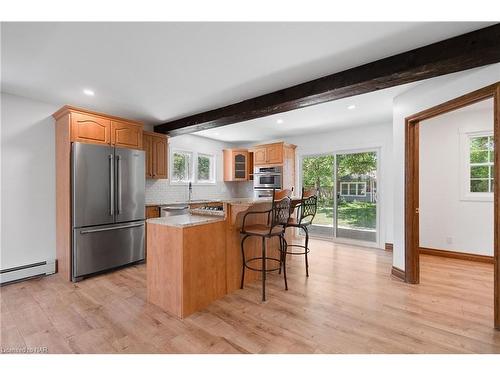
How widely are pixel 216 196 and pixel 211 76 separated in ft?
13.8

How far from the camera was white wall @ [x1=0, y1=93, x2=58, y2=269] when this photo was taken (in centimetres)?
310

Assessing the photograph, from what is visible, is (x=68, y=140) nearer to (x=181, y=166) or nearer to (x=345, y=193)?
(x=181, y=166)

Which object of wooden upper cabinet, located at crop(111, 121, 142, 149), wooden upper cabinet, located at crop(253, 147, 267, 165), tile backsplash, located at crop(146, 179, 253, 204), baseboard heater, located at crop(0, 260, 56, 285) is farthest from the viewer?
wooden upper cabinet, located at crop(253, 147, 267, 165)

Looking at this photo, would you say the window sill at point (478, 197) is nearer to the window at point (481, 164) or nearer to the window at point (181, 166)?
the window at point (481, 164)

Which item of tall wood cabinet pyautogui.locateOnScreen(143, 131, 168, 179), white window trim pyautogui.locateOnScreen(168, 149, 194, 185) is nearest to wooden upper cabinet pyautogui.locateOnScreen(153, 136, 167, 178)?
tall wood cabinet pyautogui.locateOnScreen(143, 131, 168, 179)

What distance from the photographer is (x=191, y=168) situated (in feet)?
19.4

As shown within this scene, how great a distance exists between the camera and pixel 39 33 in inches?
73.7

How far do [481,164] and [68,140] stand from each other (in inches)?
253

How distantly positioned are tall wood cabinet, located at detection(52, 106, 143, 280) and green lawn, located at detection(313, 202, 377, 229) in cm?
459

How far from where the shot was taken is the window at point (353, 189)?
16.8 feet

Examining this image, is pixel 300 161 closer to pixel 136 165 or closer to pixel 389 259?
pixel 389 259

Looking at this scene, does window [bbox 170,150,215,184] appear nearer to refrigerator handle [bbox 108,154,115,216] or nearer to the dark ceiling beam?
refrigerator handle [bbox 108,154,115,216]
